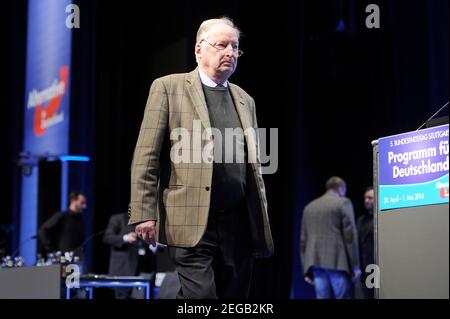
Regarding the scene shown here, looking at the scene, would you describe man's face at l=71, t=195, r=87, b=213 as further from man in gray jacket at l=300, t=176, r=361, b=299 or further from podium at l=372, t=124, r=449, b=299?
podium at l=372, t=124, r=449, b=299

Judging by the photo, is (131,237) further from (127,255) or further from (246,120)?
(246,120)

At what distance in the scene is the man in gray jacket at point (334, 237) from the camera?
794cm

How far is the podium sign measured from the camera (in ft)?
9.31

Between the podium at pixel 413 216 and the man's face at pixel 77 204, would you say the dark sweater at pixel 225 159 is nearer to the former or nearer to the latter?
the podium at pixel 413 216

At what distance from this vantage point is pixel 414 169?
3012 mm

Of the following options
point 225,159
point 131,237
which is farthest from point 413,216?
point 131,237

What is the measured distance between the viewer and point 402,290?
2.92 metres

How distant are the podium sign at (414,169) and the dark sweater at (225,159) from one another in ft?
1.88

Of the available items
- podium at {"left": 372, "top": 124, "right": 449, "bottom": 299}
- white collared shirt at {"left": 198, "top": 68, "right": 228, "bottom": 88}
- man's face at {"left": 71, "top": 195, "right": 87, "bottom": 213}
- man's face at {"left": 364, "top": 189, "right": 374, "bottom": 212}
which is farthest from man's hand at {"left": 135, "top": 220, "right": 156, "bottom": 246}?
man's face at {"left": 71, "top": 195, "right": 87, "bottom": 213}

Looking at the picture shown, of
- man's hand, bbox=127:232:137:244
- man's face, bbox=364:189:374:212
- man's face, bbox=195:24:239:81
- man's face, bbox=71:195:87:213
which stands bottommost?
man's hand, bbox=127:232:137:244

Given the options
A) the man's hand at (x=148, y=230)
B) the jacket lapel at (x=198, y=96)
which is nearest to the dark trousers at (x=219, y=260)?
the man's hand at (x=148, y=230)

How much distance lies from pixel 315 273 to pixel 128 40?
5355 millimetres

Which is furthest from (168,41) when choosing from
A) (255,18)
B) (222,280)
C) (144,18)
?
(222,280)

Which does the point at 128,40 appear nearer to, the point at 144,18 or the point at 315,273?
the point at 144,18
